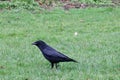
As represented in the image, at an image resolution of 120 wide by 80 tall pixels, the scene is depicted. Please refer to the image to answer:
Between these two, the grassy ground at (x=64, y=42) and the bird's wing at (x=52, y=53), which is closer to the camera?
the grassy ground at (x=64, y=42)

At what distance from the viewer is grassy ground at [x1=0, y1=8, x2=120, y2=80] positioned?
26.1ft

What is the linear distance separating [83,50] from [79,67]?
1.71m

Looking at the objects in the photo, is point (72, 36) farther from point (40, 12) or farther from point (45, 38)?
point (40, 12)

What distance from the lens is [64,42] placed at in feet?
36.2

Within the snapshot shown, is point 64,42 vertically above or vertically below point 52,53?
below

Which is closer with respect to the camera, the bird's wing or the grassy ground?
the grassy ground

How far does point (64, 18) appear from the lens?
1468cm

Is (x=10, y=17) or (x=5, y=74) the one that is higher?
(x=5, y=74)

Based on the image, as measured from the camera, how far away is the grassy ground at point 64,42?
795 cm

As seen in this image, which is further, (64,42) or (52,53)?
(64,42)

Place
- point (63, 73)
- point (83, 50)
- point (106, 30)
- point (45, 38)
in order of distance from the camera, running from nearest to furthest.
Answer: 1. point (63, 73)
2. point (83, 50)
3. point (45, 38)
4. point (106, 30)

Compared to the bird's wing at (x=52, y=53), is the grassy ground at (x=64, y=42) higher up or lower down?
lower down

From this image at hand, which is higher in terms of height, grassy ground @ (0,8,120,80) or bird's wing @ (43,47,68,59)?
bird's wing @ (43,47,68,59)

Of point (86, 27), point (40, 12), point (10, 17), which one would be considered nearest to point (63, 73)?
point (86, 27)
